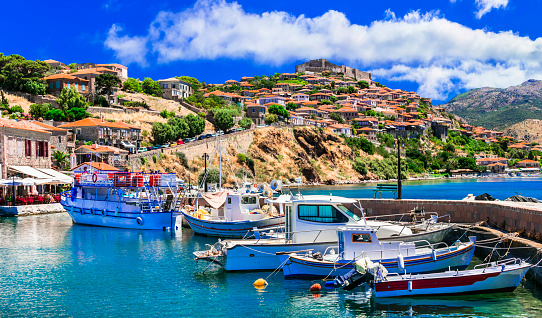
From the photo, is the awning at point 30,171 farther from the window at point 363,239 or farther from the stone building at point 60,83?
the stone building at point 60,83

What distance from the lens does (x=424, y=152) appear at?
5605 inches

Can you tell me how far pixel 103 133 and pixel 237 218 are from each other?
47283 millimetres

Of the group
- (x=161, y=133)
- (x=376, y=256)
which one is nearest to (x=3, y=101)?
(x=161, y=133)

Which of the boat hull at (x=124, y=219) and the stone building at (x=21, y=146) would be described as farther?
the stone building at (x=21, y=146)

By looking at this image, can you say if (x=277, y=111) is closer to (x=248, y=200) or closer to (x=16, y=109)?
(x=16, y=109)

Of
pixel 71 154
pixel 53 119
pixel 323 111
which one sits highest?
pixel 323 111

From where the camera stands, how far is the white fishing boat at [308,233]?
18.9 metres

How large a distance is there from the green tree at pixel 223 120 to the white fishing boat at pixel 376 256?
77.9 m

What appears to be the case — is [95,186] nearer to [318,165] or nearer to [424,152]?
[318,165]

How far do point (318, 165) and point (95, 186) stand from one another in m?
69.8

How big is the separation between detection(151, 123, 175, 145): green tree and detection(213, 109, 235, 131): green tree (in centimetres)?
1293

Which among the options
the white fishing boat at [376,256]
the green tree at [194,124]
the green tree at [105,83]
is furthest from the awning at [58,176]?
the green tree at [105,83]

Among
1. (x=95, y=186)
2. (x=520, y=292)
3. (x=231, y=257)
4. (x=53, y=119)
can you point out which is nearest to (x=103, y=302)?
(x=231, y=257)

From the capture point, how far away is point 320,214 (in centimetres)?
1925
